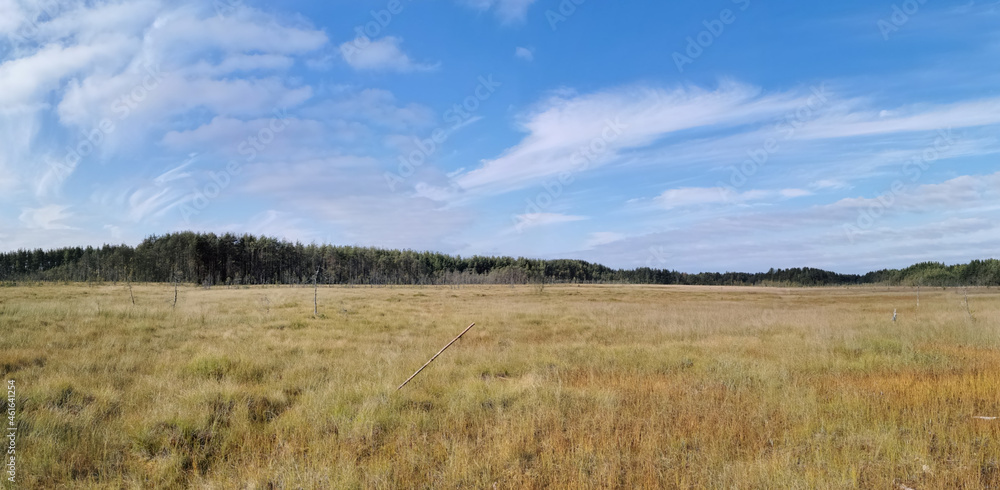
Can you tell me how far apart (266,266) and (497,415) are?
110218 millimetres

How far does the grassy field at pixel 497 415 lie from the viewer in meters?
5.29

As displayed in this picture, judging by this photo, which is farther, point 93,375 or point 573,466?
point 93,375

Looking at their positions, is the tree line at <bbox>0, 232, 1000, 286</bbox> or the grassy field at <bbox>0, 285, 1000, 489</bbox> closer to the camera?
the grassy field at <bbox>0, 285, 1000, 489</bbox>

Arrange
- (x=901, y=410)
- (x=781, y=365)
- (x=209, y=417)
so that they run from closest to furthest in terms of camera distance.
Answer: (x=209, y=417)
(x=901, y=410)
(x=781, y=365)

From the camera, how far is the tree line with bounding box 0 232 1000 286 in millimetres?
90312

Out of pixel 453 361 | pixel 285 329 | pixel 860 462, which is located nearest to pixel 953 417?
pixel 860 462

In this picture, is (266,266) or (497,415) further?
(266,266)

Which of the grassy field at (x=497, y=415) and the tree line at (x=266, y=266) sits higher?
the tree line at (x=266, y=266)

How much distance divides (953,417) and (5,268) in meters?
147

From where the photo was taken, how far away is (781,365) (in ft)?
37.9

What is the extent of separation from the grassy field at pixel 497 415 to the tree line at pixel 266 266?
68423 mm

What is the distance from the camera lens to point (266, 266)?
10450 cm

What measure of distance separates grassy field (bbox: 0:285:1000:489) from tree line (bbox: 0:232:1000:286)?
224 ft

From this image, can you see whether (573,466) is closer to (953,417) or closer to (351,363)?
(953,417)
